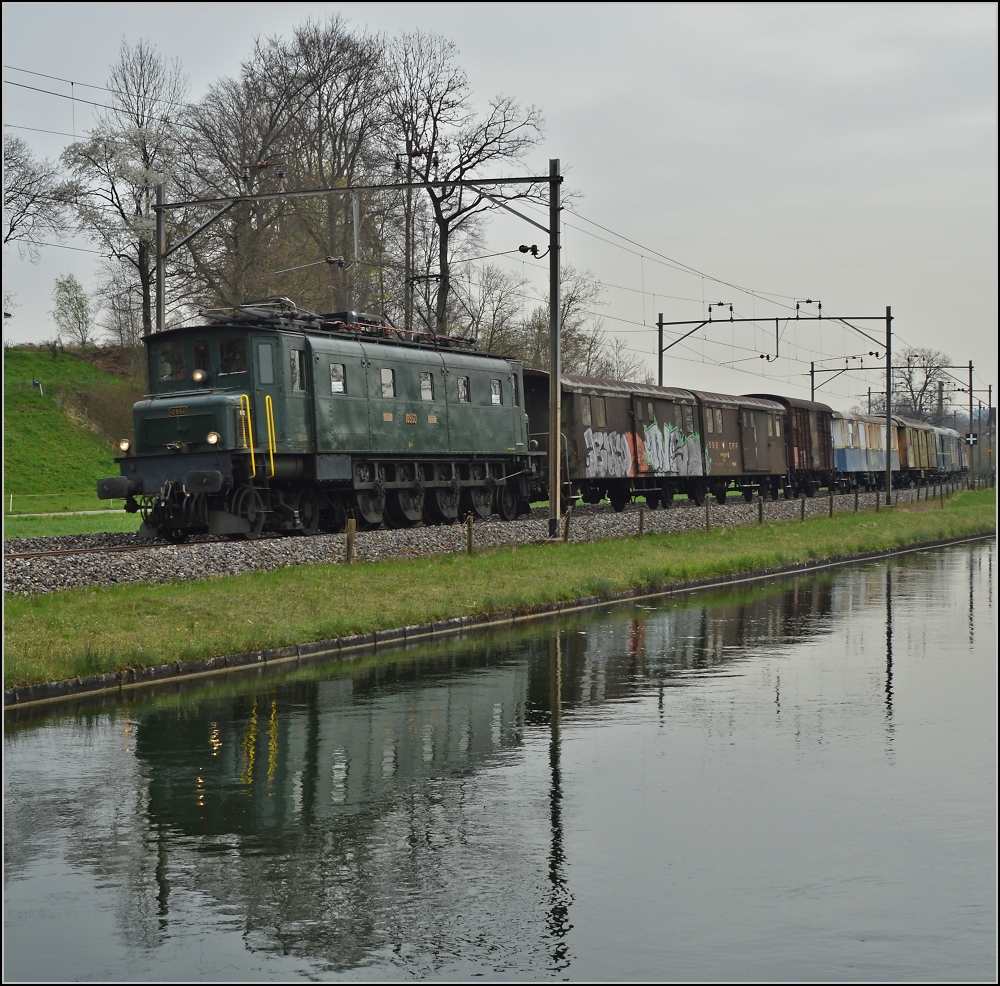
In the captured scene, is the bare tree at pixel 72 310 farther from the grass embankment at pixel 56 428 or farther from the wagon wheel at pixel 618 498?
the wagon wheel at pixel 618 498

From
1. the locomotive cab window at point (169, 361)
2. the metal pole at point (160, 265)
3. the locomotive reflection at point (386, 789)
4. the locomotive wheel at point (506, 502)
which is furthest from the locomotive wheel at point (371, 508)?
the locomotive reflection at point (386, 789)

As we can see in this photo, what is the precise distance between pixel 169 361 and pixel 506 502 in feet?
35.0

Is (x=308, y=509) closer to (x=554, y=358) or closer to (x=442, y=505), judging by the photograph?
(x=442, y=505)

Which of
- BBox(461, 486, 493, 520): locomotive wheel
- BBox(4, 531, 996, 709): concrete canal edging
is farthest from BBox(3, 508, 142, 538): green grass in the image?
BBox(4, 531, 996, 709): concrete canal edging

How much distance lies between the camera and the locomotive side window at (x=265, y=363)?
26.7 m

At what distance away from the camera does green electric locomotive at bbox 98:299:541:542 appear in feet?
85.0

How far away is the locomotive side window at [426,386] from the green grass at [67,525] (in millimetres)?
7873

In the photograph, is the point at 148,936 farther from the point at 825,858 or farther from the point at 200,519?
the point at 200,519

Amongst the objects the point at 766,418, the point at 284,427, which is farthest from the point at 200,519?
the point at 766,418

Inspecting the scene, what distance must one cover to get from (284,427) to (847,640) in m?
13.5

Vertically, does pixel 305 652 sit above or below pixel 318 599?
below

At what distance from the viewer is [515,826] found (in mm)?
7758

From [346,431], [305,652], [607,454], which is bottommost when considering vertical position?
[305,652]

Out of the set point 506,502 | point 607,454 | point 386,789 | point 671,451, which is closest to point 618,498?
point 671,451
